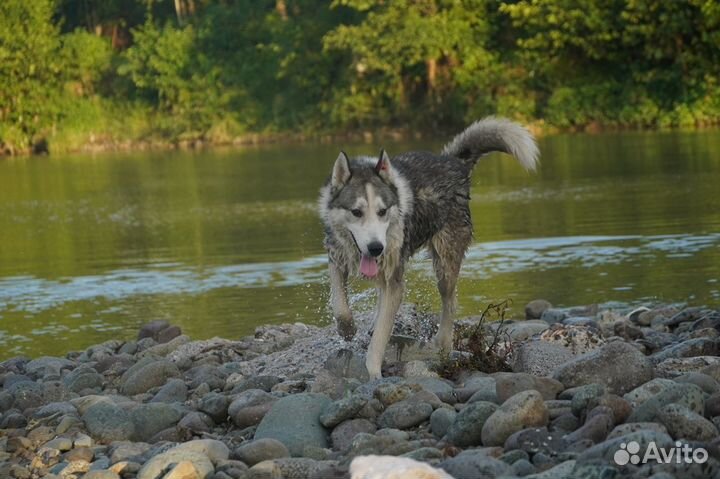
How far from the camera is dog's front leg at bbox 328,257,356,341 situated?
8516 mm

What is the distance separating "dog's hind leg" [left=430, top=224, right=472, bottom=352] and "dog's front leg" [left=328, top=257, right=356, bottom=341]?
2.49 feet

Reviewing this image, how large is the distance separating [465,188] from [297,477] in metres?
3.66

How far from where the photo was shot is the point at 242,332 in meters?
11.8

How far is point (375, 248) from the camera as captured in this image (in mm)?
7949

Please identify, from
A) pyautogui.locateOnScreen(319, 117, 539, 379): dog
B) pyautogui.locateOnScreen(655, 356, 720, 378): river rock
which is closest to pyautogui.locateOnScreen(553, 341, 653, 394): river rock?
pyautogui.locateOnScreen(655, 356, 720, 378): river rock

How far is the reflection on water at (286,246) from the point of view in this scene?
42.0ft

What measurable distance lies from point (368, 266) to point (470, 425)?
1.99 meters

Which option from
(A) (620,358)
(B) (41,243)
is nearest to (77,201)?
(B) (41,243)

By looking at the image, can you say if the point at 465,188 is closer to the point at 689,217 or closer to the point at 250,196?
the point at 689,217

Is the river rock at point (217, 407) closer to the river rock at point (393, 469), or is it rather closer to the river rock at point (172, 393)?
the river rock at point (172, 393)

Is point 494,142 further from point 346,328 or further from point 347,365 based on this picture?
point 347,365

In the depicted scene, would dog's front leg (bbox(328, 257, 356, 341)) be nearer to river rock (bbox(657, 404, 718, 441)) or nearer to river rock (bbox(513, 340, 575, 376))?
river rock (bbox(513, 340, 575, 376))

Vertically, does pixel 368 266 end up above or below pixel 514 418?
above
